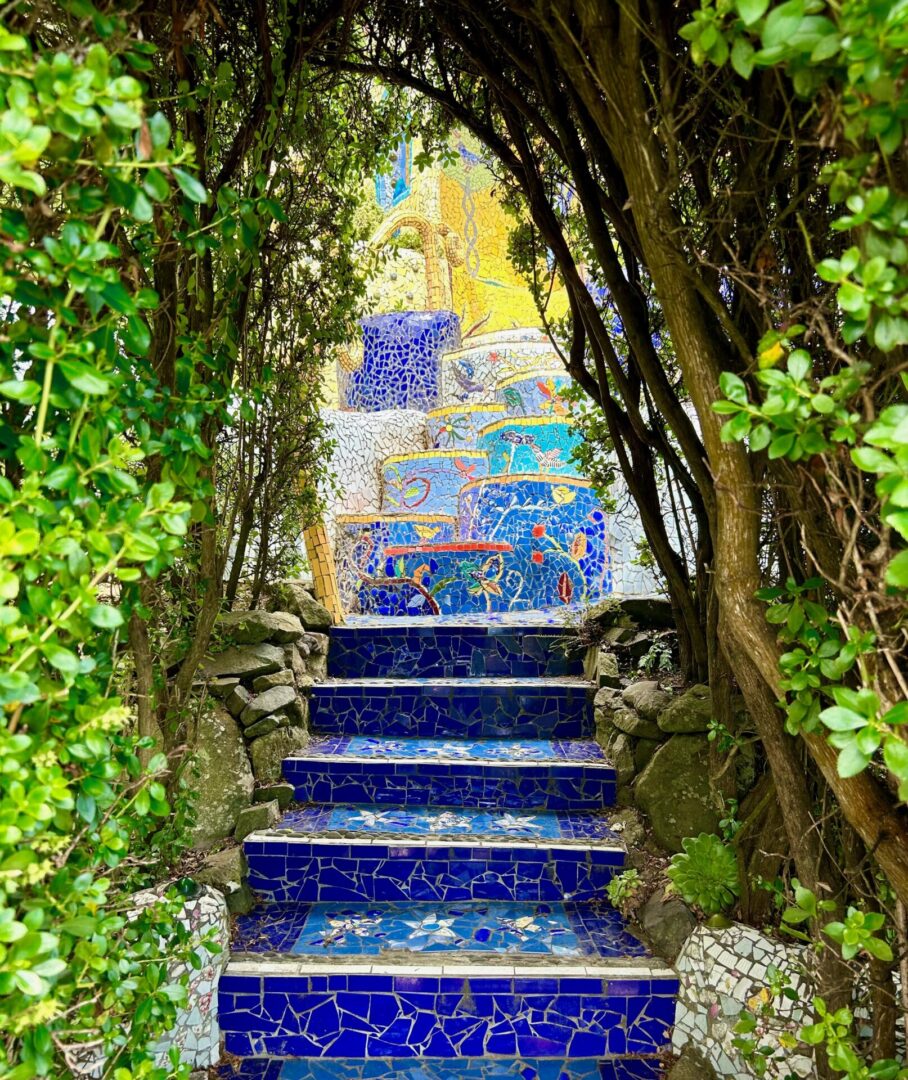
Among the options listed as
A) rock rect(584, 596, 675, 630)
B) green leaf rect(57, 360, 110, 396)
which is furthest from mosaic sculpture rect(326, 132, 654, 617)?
green leaf rect(57, 360, 110, 396)

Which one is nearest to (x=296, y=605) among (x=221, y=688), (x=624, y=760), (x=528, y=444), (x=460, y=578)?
(x=221, y=688)

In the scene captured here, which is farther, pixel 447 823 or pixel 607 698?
pixel 607 698

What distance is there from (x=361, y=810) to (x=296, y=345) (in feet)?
6.94

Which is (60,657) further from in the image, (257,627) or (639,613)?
(639,613)

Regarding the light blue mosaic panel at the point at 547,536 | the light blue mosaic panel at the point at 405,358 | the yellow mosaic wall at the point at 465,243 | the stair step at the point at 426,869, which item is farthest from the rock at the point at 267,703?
the yellow mosaic wall at the point at 465,243

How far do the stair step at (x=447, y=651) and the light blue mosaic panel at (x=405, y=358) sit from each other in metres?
6.28

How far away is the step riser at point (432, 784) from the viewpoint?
3.21 metres

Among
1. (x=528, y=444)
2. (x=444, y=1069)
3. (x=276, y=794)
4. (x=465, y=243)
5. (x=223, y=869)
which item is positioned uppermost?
(x=465, y=243)

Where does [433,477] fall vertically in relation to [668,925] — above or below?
above

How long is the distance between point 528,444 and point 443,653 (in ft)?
12.9

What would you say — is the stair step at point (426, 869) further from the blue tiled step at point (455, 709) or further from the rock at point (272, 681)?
the blue tiled step at point (455, 709)

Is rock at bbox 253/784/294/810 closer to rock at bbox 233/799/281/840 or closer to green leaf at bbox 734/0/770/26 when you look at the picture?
rock at bbox 233/799/281/840

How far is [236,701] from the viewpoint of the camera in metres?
3.20

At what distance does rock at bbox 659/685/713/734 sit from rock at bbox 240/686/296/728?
1586 millimetres
